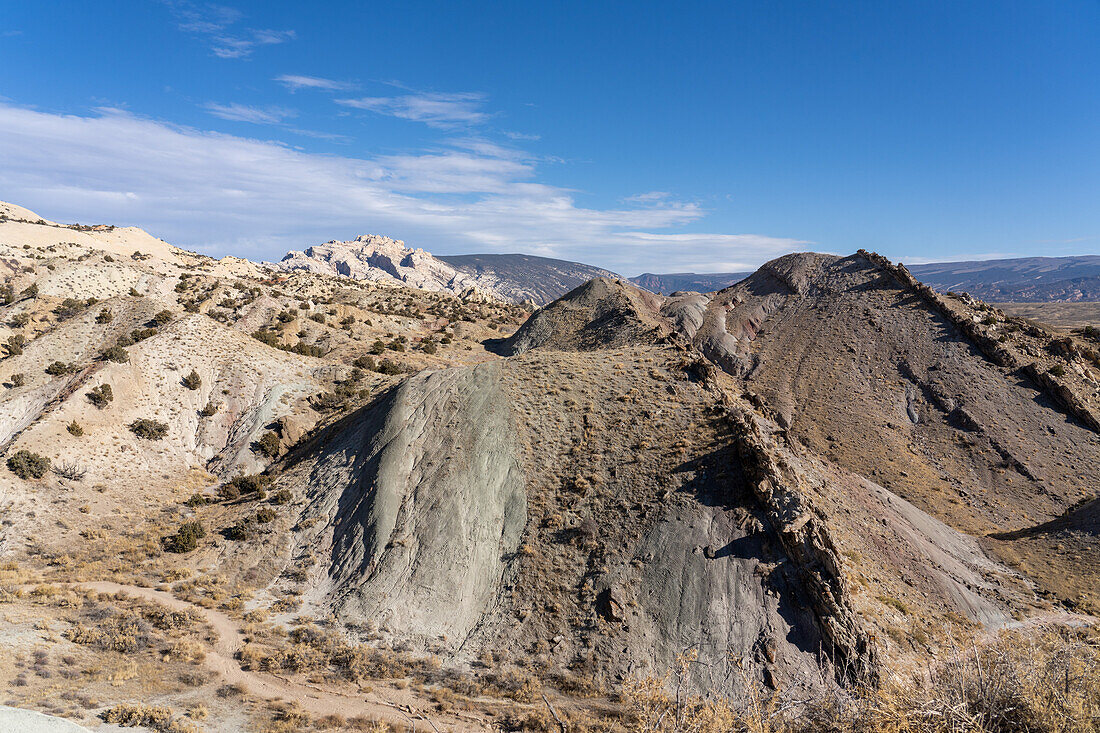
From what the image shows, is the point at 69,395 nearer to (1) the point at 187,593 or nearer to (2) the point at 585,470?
(1) the point at 187,593

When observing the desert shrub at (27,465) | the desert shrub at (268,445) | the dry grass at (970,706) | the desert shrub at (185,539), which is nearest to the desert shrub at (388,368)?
the desert shrub at (268,445)

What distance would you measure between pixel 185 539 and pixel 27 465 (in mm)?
10668

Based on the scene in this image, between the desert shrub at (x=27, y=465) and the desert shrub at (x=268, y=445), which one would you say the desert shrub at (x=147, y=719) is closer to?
the desert shrub at (x=27, y=465)

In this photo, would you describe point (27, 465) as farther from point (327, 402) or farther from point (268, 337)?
point (268, 337)

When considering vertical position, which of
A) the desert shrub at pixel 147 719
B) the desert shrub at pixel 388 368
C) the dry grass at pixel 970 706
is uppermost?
the desert shrub at pixel 388 368

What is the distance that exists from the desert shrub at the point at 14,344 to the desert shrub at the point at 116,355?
8488 millimetres

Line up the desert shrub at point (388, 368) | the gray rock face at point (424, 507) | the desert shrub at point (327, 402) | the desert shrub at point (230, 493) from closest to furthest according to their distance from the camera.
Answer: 1. the gray rock face at point (424, 507)
2. the desert shrub at point (230, 493)
3. the desert shrub at point (327, 402)
4. the desert shrub at point (388, 368)

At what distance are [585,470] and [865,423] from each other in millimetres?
28347

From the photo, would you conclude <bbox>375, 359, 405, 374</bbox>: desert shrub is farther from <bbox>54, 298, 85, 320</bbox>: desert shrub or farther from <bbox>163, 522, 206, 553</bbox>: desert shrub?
<bbox>54, 298, 85, 320</bbox>: desert shrub

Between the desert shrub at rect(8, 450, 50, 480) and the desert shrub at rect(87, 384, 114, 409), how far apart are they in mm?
4939

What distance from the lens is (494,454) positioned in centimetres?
2489

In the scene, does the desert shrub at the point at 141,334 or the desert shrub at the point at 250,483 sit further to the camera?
the desert shrub at the point at 141,334

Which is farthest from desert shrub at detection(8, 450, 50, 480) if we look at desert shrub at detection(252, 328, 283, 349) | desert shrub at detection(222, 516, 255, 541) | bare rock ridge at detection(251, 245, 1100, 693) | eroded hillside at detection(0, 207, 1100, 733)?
desert shrub at detection(252, 328, 283, 349)

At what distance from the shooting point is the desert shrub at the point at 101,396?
3061 cm
